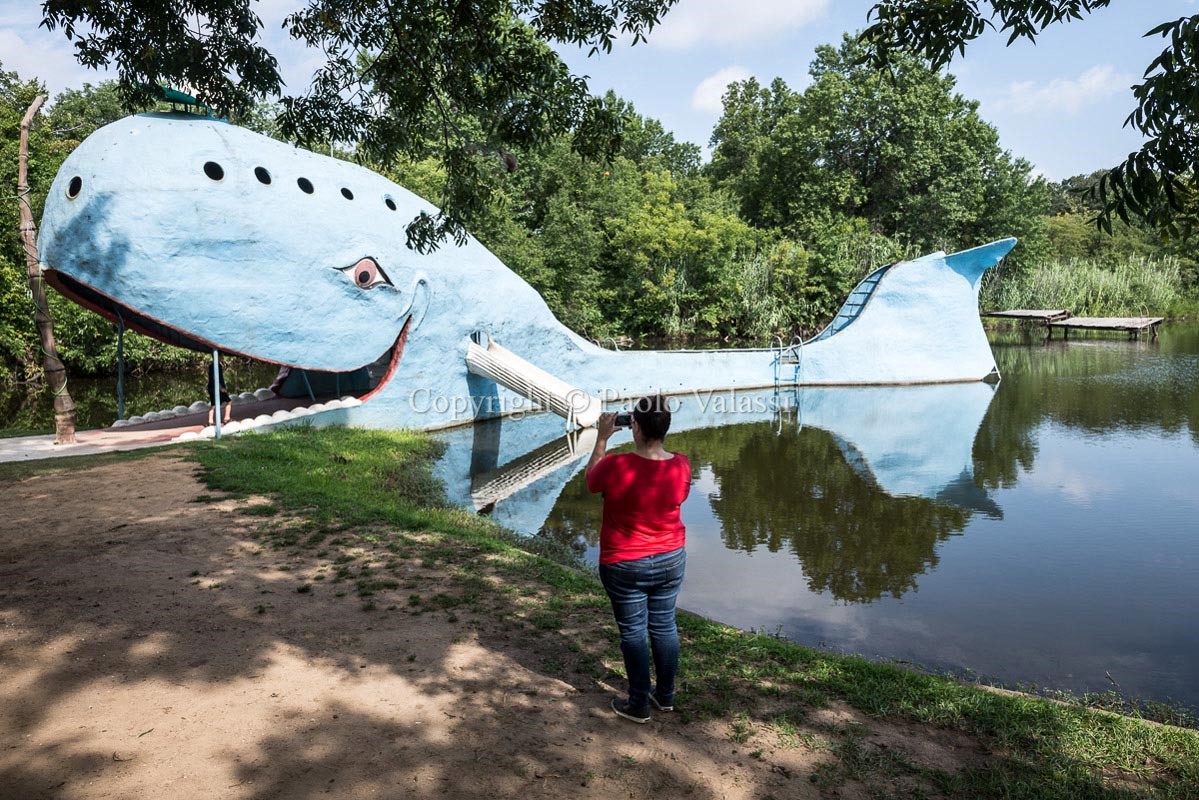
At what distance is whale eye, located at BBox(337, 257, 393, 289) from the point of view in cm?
1309

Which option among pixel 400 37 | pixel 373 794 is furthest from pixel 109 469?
pixel 373 794

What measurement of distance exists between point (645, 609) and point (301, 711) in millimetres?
1797

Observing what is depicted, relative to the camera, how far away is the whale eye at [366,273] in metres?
13.1

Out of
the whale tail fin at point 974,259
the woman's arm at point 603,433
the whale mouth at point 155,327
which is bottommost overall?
the woman's arm at point 603,433

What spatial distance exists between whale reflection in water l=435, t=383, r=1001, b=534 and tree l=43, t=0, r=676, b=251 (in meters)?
4.62

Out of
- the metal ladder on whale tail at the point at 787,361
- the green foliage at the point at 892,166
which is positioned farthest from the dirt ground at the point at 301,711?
the green foliage at the point at 892,166

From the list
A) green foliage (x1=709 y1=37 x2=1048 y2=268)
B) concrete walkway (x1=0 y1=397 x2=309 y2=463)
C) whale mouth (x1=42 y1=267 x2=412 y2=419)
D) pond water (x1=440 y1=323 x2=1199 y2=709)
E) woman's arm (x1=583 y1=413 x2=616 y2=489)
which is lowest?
pond water (x1=440 y1=323 x2=1199 y2=709)

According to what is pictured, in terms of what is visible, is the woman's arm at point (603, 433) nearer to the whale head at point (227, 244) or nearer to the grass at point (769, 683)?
the grass at point (769, 683)

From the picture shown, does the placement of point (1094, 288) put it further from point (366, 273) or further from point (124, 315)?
point (124, 315)

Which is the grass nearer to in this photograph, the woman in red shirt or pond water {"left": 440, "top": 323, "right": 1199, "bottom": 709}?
the woman in red shirt

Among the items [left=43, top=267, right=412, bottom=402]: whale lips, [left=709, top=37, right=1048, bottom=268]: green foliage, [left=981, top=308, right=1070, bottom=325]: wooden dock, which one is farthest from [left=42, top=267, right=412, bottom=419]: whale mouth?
[left=981, top=308, right=1070, bottom=325]: wooden dock

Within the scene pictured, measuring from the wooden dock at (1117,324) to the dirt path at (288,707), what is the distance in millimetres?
37476

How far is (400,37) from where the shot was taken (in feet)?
20.3

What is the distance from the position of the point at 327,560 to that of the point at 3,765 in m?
2.95
